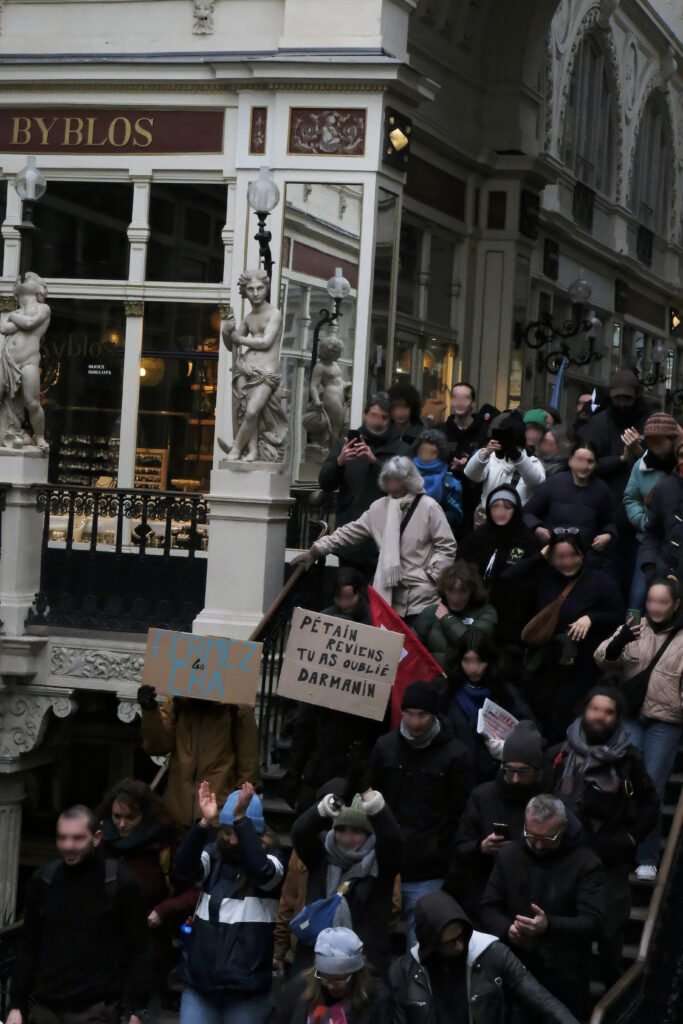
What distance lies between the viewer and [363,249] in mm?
17844

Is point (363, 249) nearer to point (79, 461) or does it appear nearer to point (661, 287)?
point (79, 461)

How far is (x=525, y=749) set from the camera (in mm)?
7684

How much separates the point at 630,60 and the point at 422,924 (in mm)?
24519

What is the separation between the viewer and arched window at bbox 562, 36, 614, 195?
25688 millimetres

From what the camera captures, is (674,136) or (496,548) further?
(674,136)

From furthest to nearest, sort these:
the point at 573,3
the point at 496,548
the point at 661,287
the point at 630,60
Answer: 1. the point at 661,287
2. the point at 630,60
3. the point at 573,3
4. the point at 496,548

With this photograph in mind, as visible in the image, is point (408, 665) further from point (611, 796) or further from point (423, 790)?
point (611, 796)

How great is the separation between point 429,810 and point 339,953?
1815 millimetres

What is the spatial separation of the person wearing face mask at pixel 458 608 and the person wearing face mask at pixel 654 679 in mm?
690

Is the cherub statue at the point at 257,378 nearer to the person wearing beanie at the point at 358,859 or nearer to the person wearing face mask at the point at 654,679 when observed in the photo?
the person wearing face mask at the point at 654,679

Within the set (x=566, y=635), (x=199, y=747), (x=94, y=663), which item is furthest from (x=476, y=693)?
(x=94, y=663)

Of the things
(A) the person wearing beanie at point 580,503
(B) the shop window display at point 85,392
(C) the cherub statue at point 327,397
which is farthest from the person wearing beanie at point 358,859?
(B) the shop window display at point 85,392

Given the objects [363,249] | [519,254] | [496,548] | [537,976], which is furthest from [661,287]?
[537,976]

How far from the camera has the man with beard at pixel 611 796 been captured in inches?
314
